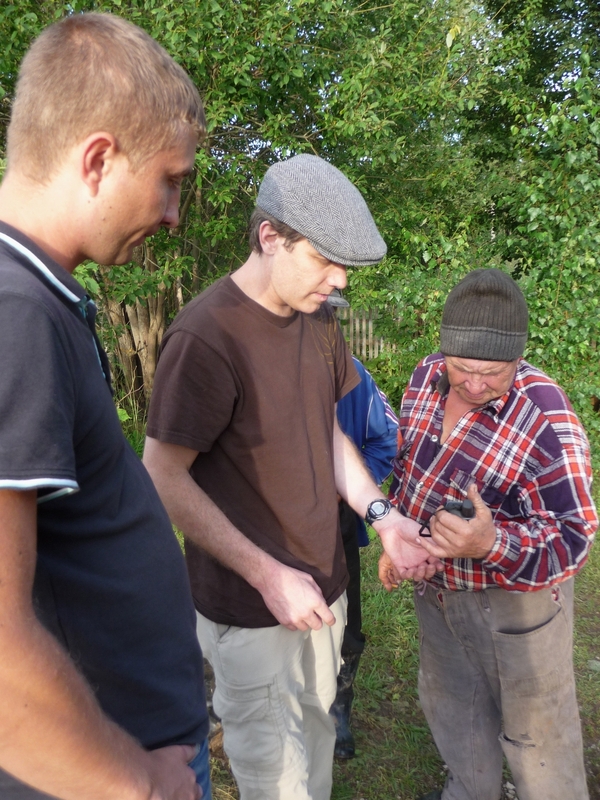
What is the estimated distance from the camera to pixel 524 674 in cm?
204

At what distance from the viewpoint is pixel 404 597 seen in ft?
14.0

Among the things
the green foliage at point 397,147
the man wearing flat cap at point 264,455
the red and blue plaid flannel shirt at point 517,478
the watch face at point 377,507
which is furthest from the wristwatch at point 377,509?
the green foliage at point 397,147

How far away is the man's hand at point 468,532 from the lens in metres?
1.86

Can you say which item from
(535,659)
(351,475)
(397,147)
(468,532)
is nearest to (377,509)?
(351,475)

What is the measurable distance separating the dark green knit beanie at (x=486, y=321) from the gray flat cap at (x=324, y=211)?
14.8 inches

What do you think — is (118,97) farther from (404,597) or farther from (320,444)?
(404,597)

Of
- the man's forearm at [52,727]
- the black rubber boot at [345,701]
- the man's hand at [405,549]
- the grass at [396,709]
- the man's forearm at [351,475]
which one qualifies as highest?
the man's forearm at [52,727]

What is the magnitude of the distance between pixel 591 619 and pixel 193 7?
4.91m

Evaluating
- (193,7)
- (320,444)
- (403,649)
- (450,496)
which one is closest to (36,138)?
(320,444)

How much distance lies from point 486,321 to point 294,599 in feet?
3.54

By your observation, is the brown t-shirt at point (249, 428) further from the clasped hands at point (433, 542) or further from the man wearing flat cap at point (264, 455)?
the clasped hands at point (433, 542)

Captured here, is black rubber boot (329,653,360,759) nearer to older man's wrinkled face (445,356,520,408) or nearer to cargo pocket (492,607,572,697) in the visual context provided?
cargo pocket (492,607,572,697)

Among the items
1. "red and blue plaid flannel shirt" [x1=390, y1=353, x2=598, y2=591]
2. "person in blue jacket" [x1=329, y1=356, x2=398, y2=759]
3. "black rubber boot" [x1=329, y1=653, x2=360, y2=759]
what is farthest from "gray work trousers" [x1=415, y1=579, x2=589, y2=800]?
"black rubber boot" [x1=329, y1=653, x2=360, y2=759]

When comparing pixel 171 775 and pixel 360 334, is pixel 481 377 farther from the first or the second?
pixel 360 334
